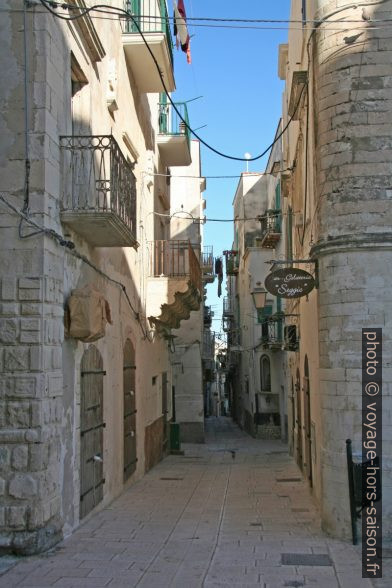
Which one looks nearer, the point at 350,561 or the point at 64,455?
the point at 350,561

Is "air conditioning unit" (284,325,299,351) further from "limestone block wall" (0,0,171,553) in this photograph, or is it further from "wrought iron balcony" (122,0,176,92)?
"limestone block wall" (0,0,171,553)

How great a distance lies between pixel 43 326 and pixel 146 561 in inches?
110

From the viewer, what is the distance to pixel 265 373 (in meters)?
29.1

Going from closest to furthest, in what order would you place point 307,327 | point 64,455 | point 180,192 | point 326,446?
1. point 64,455
2. point 326,446
3. point 307,327
4. point 180,192

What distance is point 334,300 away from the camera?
8.35 meters

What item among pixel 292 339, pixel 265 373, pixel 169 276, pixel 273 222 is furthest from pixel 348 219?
pixel 265 373

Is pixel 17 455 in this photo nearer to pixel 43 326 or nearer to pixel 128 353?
pixel 43 326

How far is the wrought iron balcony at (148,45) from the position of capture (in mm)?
12773

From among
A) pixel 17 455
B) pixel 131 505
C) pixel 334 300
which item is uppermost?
pixel 334 300

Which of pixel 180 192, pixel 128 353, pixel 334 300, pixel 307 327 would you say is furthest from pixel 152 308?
pixel 180 192

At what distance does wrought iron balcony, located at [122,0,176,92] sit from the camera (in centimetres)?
→ 1277

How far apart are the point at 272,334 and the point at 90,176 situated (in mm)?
19630

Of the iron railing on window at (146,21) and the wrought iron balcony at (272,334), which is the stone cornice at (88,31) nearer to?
the iron railing on window at (146,21)

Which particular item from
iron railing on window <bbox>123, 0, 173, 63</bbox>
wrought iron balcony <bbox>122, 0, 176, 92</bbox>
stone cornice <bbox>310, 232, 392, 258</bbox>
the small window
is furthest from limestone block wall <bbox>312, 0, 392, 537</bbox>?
the small window
